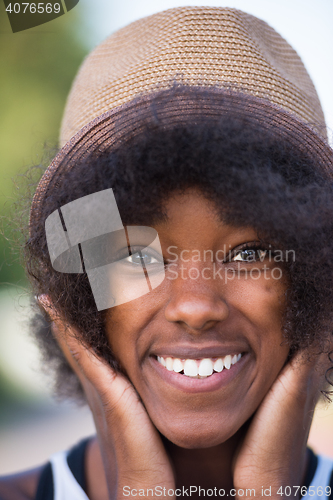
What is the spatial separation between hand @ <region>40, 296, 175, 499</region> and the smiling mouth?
265mm

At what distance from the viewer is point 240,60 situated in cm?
170

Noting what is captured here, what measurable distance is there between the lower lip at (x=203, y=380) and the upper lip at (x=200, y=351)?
73 millimetres

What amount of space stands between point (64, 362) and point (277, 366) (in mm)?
1340

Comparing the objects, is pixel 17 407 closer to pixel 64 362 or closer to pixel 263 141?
pixel 64 362

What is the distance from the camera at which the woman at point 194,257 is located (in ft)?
4.89

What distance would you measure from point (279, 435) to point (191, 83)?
1352 mm

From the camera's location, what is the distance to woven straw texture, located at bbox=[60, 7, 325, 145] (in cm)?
165

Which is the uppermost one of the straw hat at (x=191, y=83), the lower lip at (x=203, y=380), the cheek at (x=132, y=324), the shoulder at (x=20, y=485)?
the straw hat at (x=191, y=83)

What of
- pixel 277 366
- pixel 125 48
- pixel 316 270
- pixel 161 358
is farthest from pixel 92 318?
pixel 125 48

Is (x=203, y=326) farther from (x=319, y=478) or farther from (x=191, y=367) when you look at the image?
(x=319, y=478)

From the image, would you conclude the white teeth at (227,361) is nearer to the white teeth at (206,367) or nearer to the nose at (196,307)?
the white teeth at (206,367)

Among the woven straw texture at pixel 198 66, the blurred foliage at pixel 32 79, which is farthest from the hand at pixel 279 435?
the blurred foliage at pixel 32 79

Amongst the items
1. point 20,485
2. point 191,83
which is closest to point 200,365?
point 191,83

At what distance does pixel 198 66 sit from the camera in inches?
65.1
